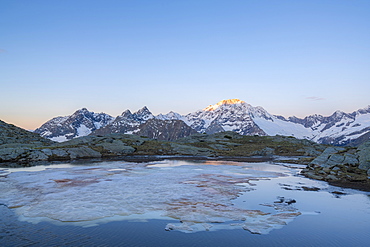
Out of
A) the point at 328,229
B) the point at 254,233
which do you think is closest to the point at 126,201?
the point at 254,233

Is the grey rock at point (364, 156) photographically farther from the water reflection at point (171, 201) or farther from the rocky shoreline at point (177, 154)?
the water reflection at point (171, 201)

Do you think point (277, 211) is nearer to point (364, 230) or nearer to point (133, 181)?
point (364, 230)

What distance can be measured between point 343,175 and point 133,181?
27962 mm

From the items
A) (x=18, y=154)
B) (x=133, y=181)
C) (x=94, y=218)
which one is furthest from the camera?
(x=18, y=154)

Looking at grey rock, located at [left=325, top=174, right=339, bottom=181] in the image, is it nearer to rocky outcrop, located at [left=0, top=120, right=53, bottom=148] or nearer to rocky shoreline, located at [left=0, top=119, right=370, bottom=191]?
rocky shoreline, located at [left=0, top=119, right=370, bottom=191]

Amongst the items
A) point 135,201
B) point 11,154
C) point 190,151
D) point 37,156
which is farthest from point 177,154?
point 135,201

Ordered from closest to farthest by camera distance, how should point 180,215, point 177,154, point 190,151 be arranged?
point 180,215
point 177,154
point 190,151

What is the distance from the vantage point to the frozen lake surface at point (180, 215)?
14398 mm

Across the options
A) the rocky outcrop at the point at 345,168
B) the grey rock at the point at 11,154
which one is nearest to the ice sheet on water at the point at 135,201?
the rocky outcrop at the point at 345,168

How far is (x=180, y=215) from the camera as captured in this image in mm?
18500

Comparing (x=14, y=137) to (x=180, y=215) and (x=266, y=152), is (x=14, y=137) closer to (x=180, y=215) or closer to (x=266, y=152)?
(x=266, y=152)

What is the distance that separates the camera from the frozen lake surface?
14398 mm

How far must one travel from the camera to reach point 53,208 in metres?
19.5

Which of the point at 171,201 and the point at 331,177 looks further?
the point at 331,177
